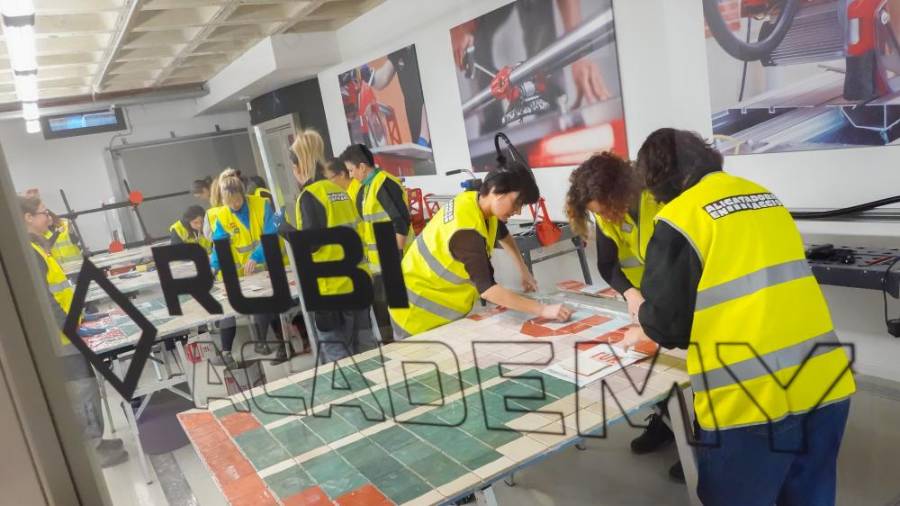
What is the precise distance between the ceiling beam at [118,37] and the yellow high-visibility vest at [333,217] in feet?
1.21

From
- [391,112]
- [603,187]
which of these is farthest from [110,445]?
[603,187]

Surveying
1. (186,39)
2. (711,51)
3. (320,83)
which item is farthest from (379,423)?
(711,51)

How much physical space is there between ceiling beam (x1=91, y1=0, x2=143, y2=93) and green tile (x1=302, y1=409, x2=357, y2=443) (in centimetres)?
86

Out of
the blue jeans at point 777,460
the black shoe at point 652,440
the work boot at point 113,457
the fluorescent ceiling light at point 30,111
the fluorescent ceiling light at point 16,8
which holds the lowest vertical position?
the black shoe at point 652,440

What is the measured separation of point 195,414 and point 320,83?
0.90 m

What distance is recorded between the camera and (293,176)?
1.19 metres

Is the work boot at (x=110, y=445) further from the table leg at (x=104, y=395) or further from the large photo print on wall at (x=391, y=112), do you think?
the large photo print on wall at (x=391, y=112)

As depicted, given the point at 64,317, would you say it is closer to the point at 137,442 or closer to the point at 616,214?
the point at 137,442

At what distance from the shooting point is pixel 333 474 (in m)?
1.23

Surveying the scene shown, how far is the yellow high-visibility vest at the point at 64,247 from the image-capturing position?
2.63 ft

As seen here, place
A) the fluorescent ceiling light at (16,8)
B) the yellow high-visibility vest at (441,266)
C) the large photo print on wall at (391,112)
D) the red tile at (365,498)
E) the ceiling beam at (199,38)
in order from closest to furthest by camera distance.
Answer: the fluorescent ceiling light at (16,8) < the ceiling beam at (199,38) < the red tile at (365,498) < the large photo print on wall at (391,112) < the yellow high-visibility vest at (441,266)

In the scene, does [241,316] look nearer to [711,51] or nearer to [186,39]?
[186,39]

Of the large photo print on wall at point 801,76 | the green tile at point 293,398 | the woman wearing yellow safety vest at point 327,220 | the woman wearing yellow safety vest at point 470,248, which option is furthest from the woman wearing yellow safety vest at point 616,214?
the green tile at point 293,398

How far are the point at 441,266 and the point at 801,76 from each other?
1.44 metres
